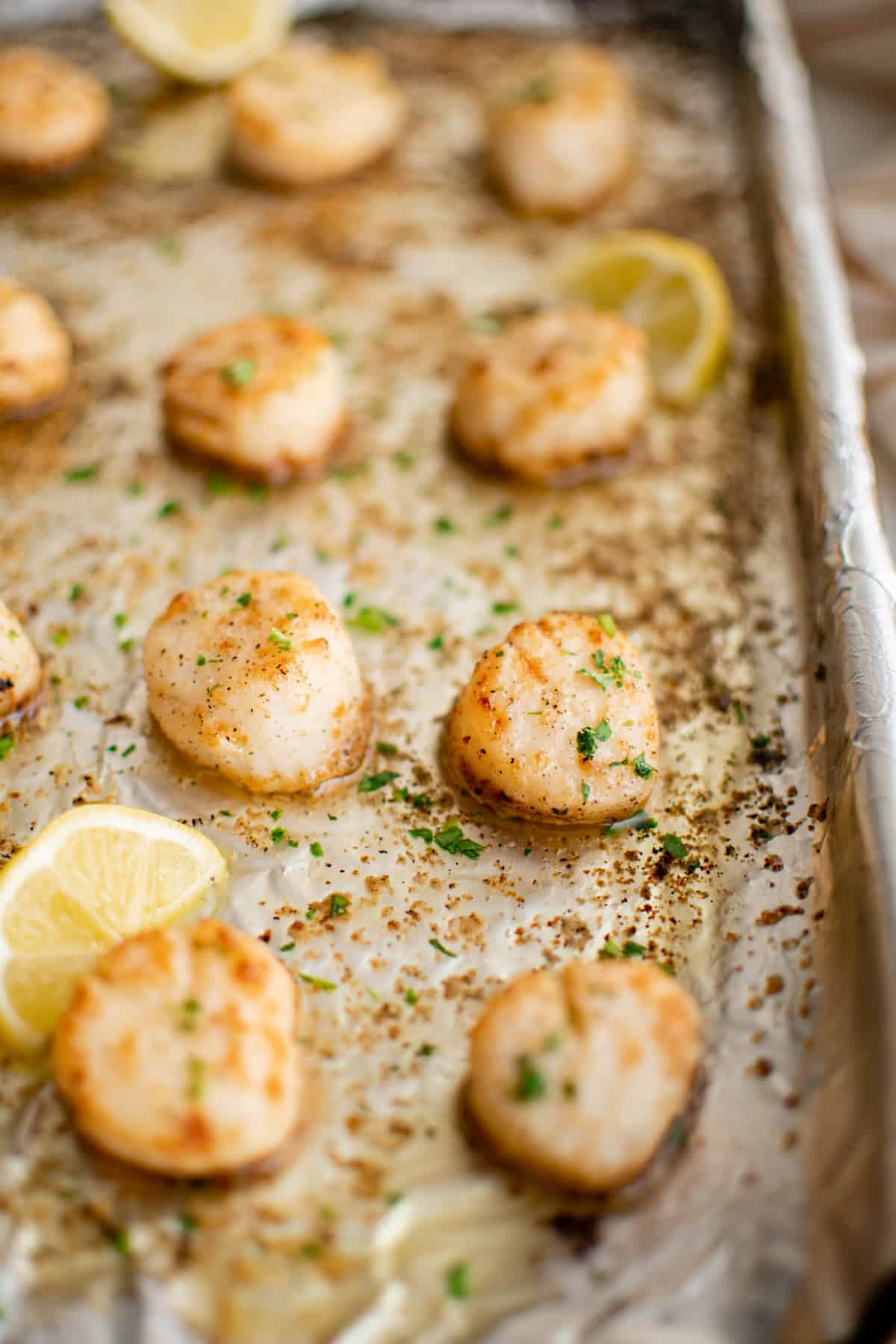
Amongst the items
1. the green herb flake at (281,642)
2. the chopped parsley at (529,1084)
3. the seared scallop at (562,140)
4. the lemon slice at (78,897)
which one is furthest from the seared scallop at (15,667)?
the seared scallop at (562,140)

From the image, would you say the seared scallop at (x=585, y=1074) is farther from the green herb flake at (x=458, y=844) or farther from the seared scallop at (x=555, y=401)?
the seared scallop at (x=555, y=401)

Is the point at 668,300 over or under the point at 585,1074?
over

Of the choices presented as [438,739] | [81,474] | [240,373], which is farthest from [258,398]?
[438,739]

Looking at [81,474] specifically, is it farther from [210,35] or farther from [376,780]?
[210,35]

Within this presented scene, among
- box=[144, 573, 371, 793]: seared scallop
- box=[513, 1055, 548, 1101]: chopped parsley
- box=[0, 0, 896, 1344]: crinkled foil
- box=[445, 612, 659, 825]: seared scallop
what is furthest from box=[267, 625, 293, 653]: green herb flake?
box=[513, 1055, 548, 1101]: chopped parsley

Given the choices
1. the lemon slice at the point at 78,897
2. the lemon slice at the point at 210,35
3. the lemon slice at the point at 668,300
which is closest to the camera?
the lemon slice at the point at 78,897

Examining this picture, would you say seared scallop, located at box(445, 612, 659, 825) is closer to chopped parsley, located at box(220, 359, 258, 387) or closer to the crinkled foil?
the crinkled foil
